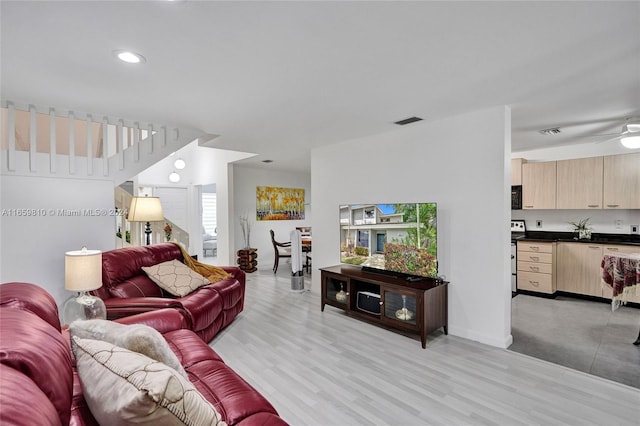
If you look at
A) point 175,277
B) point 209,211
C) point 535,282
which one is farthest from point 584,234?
point 209,211

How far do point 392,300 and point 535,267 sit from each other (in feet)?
9.55

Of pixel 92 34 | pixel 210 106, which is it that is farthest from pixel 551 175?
pixel 92 34

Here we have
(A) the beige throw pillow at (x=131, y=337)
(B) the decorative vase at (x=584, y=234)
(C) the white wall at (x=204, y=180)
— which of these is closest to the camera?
(A) the beige throw pillow at (x=131, y=337)

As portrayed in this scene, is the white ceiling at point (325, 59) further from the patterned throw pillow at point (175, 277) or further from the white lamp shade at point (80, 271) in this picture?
the patterned throw pillow at point (175, 277)

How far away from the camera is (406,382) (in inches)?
98.7

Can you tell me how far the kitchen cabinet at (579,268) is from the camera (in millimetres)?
4582

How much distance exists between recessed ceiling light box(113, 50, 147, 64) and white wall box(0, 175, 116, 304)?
1991mm

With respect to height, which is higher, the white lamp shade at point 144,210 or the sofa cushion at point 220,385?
the white lamp shade at point 144,210

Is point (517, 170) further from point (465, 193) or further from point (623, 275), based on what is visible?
point (465, 193)

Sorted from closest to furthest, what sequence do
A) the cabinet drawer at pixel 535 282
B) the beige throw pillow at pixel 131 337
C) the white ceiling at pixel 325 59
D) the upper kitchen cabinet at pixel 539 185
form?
the beige throw pillow at pixel 131 337 → the white ceiling at pixel 325 59 → the cabinet drawer at pixel 535 282 → the upper kitchen cabinet at pixel 539 185

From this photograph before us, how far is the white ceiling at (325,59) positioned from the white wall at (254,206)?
154 inches

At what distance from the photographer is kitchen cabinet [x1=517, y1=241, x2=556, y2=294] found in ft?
15.7

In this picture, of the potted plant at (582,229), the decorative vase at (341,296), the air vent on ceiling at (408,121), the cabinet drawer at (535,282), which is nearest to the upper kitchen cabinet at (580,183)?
the potted plant at (582,229)

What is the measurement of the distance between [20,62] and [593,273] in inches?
264
